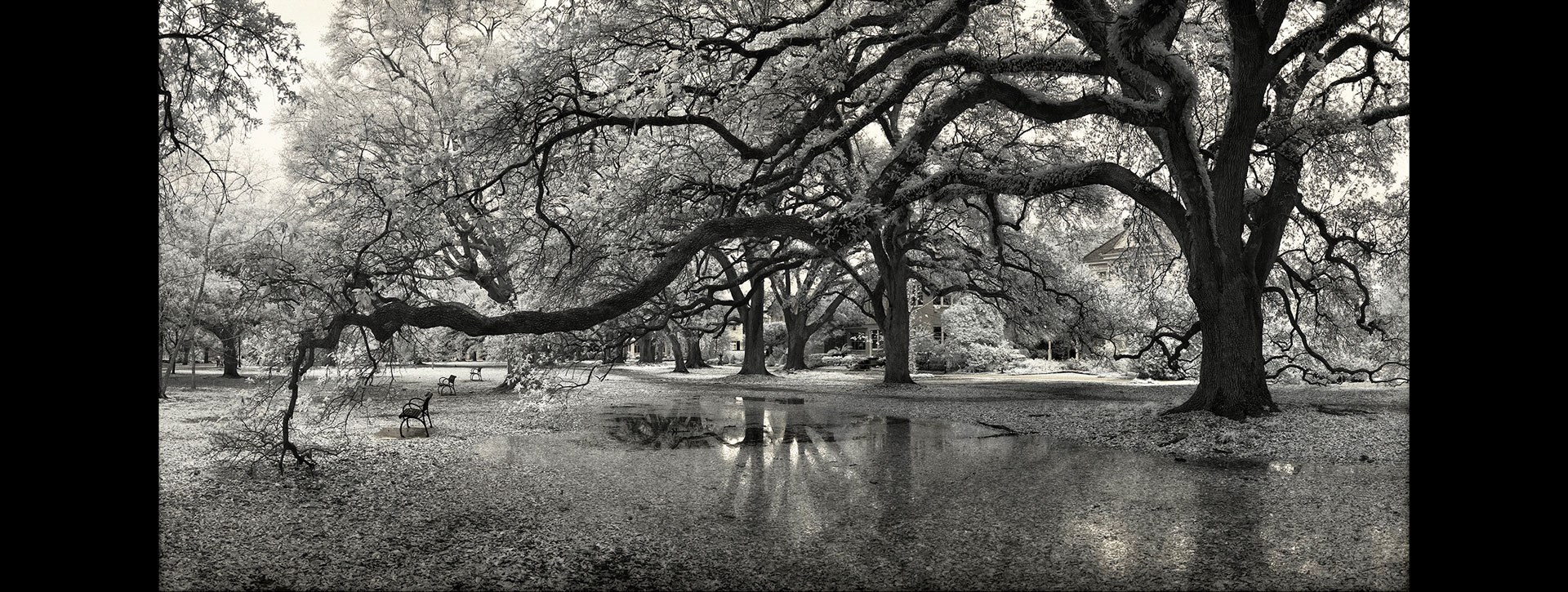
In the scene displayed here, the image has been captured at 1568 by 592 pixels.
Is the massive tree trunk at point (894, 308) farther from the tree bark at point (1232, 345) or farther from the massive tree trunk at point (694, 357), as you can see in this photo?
the massive tree trunk at point (694, 357)

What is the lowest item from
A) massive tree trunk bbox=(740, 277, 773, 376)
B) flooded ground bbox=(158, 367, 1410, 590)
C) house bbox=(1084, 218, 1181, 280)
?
flooded ground bbox=(158, 367, 1410, 590)

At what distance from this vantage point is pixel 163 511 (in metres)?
7.44

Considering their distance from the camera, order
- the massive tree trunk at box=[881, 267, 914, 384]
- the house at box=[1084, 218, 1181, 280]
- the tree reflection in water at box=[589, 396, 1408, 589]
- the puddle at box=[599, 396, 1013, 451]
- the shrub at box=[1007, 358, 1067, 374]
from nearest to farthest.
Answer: the tree reflection in water at box=[589, 396, 1408, 589] → the puddle at box=[599, 396, 1013, 451] → the house at box=[1084, 218, 1181, 280] → the massive tree trunk at box=[881, 267, 914, 384] → the shrub at box=[1007, 358, 1067, 374]

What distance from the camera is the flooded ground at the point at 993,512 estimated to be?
17.3ft

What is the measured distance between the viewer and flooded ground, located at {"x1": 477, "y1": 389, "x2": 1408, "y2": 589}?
528 cm

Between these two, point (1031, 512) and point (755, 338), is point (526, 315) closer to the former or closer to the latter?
point (1031, 512)

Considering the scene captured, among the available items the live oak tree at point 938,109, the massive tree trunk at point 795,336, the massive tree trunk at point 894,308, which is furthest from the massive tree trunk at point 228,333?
the massive tree trunk at point 795,336

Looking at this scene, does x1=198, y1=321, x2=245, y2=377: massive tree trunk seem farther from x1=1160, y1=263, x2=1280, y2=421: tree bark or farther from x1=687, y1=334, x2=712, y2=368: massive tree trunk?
x1=687, y1=334, x2=712, y2=368: massive tree trunk

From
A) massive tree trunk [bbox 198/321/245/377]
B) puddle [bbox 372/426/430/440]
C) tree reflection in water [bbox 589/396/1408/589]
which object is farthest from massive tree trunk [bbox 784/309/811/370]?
tree reflection in water [bbox 589/396/1408/589]

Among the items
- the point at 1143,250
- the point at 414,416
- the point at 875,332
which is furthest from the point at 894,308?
the point at 875,332

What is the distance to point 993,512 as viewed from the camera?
22.8 ft
